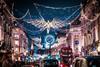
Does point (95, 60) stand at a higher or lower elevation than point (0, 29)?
lower

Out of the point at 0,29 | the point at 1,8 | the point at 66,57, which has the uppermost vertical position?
the point at 1,8

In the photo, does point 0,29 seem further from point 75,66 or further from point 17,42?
point 17,42

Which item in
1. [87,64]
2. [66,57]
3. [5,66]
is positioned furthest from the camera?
[66,57]

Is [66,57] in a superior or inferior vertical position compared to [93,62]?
inferior

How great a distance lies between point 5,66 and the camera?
34.3m

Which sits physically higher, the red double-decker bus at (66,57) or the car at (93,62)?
the car at (93,62)

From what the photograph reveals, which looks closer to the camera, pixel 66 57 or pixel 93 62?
→ pixel 93 62

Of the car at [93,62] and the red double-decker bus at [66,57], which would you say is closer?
the car at [93,62]

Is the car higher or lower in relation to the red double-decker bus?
higher

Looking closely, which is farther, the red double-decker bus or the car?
the red double-decker bus

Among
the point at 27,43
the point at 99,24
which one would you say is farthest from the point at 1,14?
the point at 27,43

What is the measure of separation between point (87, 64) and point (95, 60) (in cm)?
76

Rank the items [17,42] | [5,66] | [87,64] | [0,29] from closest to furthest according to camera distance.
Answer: [87,64] → [5,66] → [0,29] → [17,42]

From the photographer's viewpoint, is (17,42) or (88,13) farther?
(17,42)
